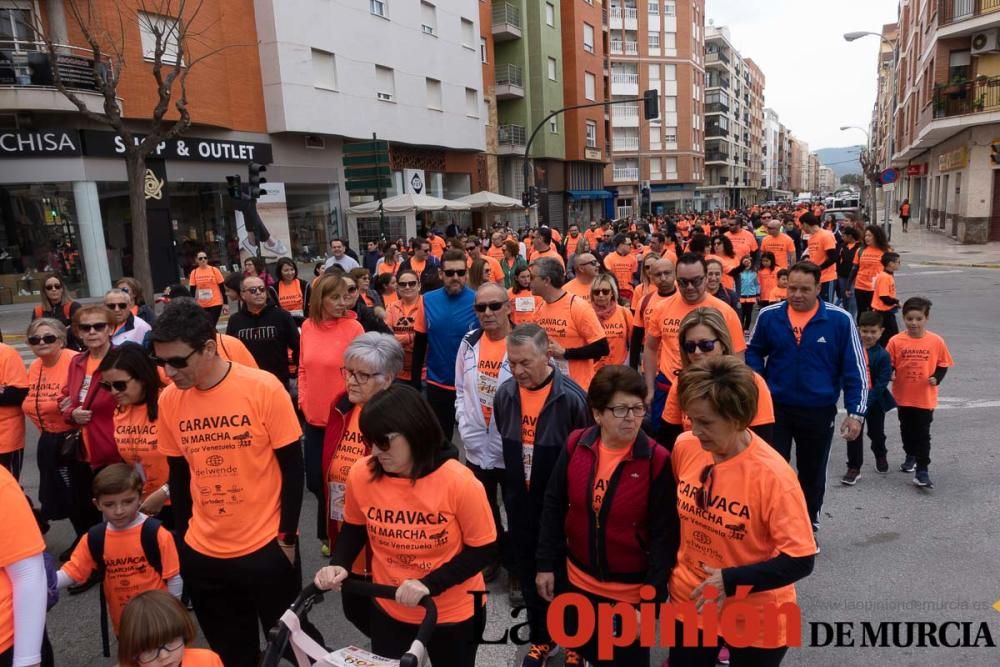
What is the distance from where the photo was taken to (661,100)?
64.9 metres

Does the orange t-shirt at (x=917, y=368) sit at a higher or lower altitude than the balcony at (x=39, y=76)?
lower

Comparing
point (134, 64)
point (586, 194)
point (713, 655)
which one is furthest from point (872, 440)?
point (586, 194)

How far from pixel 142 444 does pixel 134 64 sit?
19315mm

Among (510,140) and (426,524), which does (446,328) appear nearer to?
(426,524)

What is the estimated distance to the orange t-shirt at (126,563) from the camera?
3143mm

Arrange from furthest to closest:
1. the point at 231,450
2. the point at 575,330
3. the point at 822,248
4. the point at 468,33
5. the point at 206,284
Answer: the point at 468,33 < the point at 822,248 < the point at 206,284 < the point at 575,330 < the point at 231,450

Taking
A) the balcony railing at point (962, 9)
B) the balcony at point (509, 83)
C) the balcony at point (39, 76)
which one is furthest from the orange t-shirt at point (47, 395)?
the balcony at point (509, 83)

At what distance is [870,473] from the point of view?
18.4ft

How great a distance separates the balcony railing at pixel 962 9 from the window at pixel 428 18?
20.5 m

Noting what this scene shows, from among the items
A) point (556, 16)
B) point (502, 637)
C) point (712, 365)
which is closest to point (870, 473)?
point (502, 637)

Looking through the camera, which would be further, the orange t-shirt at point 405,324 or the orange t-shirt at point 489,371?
the orange t-shirt at point 405,324

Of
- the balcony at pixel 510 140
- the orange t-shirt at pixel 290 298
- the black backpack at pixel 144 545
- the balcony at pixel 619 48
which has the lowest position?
the black backpack at pixel 144 545

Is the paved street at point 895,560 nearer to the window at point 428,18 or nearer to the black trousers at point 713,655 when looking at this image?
the black trousers at point 713,655

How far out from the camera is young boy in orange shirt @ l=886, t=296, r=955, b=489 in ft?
17.2
